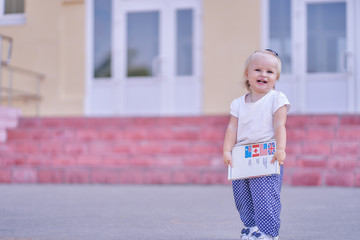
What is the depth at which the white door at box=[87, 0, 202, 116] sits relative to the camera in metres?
11.1

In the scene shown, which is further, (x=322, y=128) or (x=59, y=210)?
(x=322, y=128)

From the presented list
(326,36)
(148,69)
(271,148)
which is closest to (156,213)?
(271,148)

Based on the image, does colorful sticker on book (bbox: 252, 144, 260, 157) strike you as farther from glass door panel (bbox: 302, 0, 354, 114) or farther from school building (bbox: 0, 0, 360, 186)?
glass door panel (bbox: 302, 0, 354, 114)

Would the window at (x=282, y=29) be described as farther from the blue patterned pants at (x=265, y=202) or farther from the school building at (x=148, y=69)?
the blue patterned pants at (x=265, y=202)

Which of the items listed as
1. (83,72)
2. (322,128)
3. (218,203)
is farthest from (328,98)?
(218,203)

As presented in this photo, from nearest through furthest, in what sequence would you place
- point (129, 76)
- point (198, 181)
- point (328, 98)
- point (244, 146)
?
1. point (244, 146)
2. point (198, 181)
3. point (328, 98)
4. point (129, 76)

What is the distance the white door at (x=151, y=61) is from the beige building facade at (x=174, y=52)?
20 millimetres

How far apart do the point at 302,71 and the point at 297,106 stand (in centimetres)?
68

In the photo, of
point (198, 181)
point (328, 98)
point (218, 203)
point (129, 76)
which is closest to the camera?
point (218, 203)

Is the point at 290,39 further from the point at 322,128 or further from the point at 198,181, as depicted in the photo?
the point at 198,181

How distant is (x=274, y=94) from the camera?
328 centimetres

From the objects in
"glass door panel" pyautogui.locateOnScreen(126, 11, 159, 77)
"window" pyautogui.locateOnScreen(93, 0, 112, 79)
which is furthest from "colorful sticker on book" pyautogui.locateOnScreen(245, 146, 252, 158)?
"window" pyautogui.locateOnScreen(93, 0, 112, 79)

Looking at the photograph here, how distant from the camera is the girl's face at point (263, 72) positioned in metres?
3.26

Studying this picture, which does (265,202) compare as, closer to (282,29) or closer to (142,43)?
(282,29)
